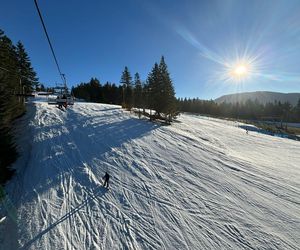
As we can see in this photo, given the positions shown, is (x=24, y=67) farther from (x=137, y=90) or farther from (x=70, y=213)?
(x=70, y=213)

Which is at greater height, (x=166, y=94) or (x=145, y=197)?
(x=166, y=94)

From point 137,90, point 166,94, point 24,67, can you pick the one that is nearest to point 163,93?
point 166,94

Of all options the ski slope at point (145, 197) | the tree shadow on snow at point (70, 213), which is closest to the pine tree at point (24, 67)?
the ski slope at point (145, 197)

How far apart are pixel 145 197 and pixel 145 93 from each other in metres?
41.0

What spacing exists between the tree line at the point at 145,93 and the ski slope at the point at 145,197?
16.2 metres

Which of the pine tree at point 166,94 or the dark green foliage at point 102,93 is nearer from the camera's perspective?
the pine tree at point 166,94

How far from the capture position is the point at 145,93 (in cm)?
5194

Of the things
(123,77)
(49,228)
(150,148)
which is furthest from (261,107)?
(49,228)

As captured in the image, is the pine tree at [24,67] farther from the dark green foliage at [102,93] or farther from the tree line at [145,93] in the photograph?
the dark green foliage at [102,93]

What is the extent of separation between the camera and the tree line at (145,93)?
39.1 meters

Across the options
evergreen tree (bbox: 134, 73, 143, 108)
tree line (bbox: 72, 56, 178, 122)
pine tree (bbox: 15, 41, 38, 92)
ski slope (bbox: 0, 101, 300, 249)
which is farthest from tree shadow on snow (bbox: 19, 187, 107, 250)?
evergreen tree (bbox: 134, 73, 143, 108)

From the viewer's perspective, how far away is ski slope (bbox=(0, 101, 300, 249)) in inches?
386

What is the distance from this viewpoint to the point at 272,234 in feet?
34.0

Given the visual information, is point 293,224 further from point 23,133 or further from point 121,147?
point 23,133
